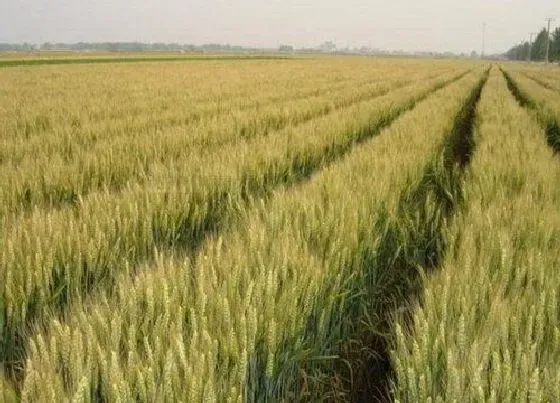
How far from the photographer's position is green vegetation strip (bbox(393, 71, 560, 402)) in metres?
1.06

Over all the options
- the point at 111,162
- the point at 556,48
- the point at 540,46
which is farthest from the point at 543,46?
the point at 111,162

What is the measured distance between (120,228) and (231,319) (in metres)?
1.24

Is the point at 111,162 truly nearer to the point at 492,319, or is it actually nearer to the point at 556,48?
the point at 492,319

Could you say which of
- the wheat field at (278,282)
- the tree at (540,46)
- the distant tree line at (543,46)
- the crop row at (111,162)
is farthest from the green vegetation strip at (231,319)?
the tree at (540,46)

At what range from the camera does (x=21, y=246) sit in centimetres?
194

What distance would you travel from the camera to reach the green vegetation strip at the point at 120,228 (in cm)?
177

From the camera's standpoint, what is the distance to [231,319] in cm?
129

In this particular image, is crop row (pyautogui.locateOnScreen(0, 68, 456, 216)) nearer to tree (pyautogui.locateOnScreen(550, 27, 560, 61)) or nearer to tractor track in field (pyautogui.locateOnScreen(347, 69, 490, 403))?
tractor track in field (pyautogui.locateOnScreen(347, 69, 490, 403))

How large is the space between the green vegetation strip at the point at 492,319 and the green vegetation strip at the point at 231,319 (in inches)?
12.8

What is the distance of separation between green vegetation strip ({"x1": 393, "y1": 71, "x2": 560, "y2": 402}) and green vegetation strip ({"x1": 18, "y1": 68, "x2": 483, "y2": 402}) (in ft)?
1.07

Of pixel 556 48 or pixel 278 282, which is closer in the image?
pixel 278 282

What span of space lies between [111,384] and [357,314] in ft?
4.91

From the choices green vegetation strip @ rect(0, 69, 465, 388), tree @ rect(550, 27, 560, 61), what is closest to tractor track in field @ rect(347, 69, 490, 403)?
green vegetation strip @ rect(0, 69, 465, 388)

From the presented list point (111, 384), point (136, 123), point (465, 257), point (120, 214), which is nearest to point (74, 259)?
point (120, 214)
